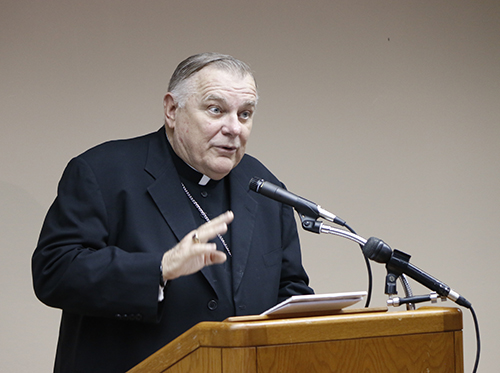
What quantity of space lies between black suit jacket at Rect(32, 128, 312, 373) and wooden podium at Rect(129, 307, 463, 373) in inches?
16.5

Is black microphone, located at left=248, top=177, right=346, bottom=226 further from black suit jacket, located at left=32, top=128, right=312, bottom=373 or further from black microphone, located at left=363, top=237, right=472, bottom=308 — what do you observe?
black suit jacket, located at left=32, top=128, right=312, bottom=373

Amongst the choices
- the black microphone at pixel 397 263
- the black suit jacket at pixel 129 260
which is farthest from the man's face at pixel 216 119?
the black microphone at pixel 397 263

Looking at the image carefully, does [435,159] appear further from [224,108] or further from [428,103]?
[224,108]

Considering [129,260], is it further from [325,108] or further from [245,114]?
[325,108]

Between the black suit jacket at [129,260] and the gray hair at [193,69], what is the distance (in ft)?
0.62

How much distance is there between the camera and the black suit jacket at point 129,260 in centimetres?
176

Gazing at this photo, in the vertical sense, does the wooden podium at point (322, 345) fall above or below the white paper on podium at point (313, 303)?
below

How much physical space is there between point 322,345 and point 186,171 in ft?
3.59

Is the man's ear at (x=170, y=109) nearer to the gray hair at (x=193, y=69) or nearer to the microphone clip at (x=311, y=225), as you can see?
the gray hair at (x=193, y=69)

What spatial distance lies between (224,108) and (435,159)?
2085 mm

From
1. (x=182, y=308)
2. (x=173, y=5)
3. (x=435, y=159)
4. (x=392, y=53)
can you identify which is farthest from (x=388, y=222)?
(x=182, y=308)

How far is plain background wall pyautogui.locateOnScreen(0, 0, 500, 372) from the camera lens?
3.28 m

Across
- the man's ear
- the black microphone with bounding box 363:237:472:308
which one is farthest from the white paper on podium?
the man's ear

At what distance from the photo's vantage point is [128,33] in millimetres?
3426
